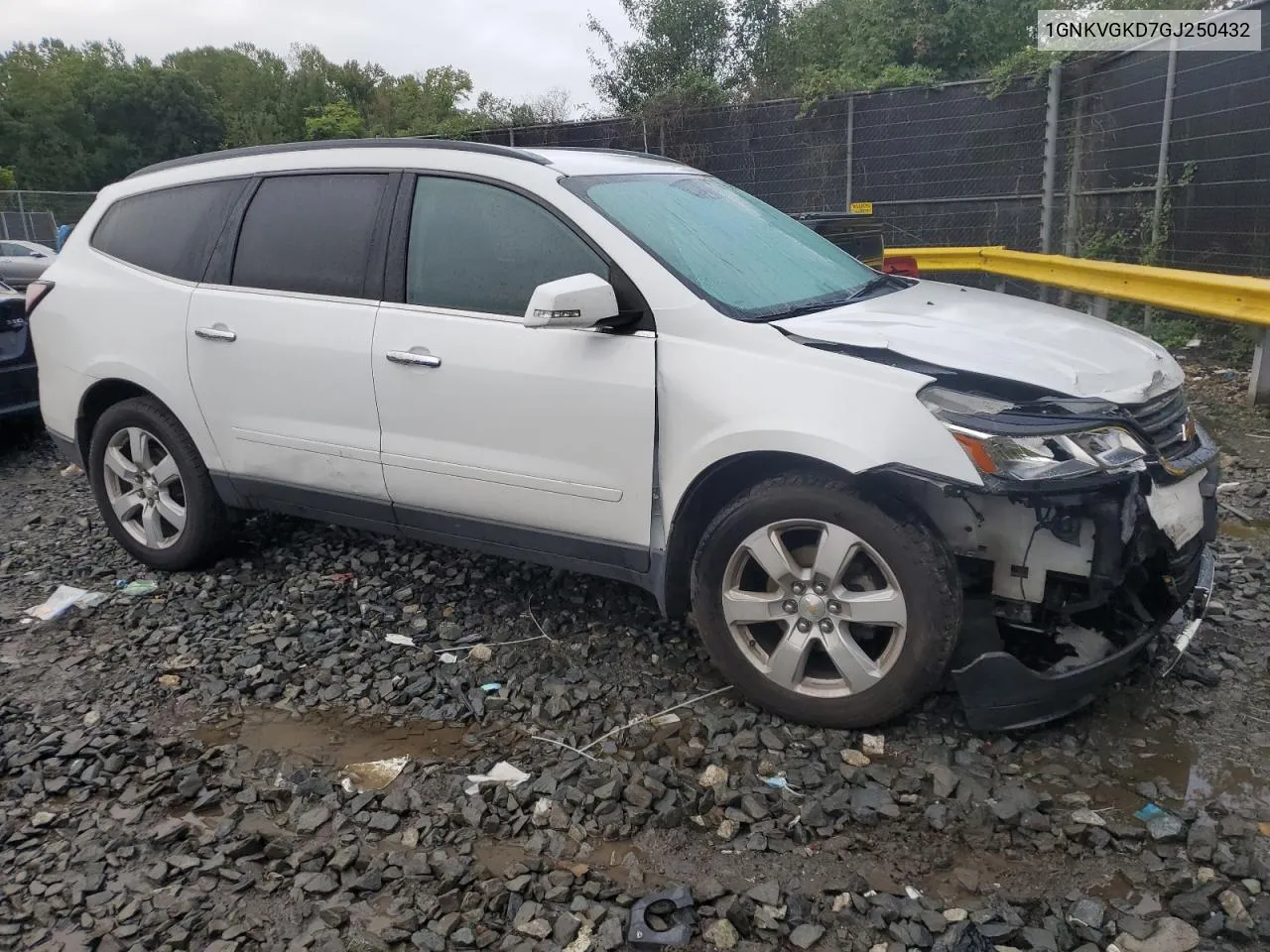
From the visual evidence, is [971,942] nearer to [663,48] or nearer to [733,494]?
[733,494]

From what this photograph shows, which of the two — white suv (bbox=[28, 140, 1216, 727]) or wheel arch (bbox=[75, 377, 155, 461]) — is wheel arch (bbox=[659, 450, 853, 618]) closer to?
white suv (bbox=[28, 140, 1216, 727])

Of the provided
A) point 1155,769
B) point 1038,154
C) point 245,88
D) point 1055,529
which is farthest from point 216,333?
point 245,88

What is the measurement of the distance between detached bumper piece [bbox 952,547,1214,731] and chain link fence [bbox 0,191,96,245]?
33.6m

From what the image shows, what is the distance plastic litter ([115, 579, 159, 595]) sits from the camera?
4.66 m

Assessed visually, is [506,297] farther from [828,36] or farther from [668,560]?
[828,36]

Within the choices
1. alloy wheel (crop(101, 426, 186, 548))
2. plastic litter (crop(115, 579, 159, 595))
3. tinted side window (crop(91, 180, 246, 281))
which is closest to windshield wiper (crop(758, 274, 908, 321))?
tinted side window (crop(91, 180, 246, 281))

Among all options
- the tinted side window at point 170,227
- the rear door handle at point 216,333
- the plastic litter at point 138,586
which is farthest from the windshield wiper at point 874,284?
Result: the plastic litter at point 138,586

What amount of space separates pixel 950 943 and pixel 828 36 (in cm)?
2384

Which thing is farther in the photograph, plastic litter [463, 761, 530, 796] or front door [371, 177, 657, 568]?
front door [371, 177, 657, 568]

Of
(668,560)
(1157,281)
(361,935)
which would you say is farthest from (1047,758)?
(1157,281)

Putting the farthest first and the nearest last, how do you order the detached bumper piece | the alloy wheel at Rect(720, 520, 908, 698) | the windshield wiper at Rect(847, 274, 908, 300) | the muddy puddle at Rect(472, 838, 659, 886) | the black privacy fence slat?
1. the black privacy fence slat
2. the windshield wiper at Rect(847, 274, 908, 300)
3. the alloy wheel at Rect(720, 520, 908, 698)
4. the detached bumper piece
5. the muddy puddle at Rect(472, 838, 659, 886)

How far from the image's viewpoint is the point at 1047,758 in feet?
9.88

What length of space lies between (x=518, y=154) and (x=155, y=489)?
98.5 inches

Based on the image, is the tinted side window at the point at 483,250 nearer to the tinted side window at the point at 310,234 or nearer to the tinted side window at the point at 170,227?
the tinted side window at the point at 310,234
